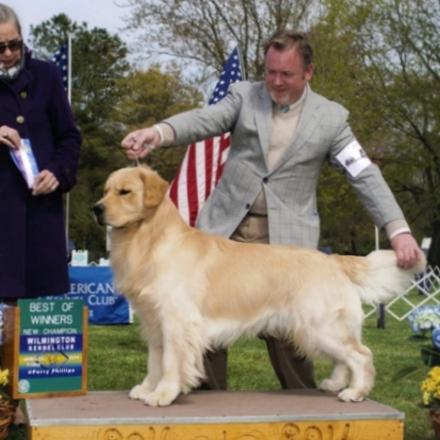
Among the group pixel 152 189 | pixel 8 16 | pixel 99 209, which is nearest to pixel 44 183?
pixel 99 209

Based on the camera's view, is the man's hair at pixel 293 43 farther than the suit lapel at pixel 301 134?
No

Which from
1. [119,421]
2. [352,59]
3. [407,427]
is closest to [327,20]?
[352,59]

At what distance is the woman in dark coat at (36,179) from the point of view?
3.57 meters

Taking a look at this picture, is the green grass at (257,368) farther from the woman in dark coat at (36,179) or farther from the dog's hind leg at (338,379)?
the woman in dark coat at (36,179)

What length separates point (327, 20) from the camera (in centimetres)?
2219

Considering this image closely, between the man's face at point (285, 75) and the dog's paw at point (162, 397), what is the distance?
1.47 meters

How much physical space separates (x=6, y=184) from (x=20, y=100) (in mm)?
401

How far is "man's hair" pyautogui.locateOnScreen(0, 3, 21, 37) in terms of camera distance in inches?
131

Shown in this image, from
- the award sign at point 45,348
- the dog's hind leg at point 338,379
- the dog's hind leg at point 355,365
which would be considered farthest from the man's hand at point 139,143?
the dog's hind leg at point 338,379

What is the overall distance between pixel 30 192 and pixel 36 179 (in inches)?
6.4

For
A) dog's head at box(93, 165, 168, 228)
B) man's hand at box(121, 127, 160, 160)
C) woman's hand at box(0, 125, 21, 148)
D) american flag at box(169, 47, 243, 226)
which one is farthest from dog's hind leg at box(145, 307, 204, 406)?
american flag at box(169, 47, 243, 226)

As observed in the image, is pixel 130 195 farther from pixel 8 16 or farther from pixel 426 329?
pixel 426 329

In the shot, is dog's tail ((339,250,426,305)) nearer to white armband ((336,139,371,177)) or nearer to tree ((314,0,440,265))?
white armband ((336,139,371,177))

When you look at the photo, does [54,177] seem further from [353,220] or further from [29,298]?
[353,220]
